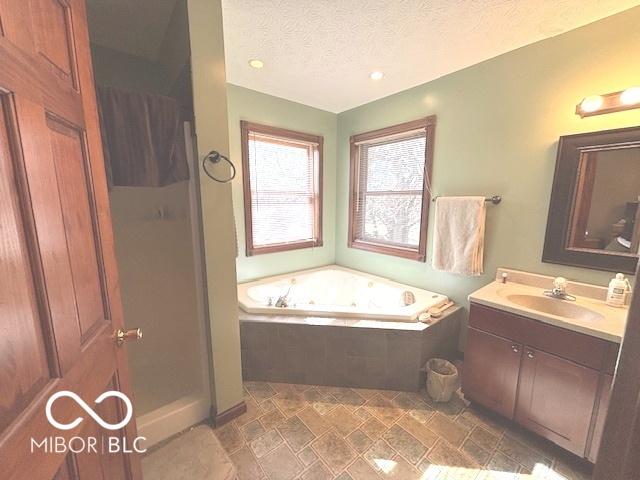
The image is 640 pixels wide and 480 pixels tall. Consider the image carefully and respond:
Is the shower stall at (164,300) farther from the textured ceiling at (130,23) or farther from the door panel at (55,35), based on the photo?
the textured ceiling at (130,23)

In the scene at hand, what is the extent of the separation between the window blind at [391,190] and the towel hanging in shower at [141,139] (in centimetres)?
202

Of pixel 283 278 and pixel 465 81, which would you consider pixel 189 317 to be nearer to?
pixel 283 278

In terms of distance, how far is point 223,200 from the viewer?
5.00 ft

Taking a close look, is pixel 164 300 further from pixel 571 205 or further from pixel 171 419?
pixel 571 205

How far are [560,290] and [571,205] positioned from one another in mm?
549

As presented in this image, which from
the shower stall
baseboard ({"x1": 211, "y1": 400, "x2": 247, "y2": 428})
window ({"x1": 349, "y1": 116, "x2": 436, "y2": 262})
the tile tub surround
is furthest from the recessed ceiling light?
baseboard ({"x1": 211, "y1": 400, "x2": 247, "y2": 428})

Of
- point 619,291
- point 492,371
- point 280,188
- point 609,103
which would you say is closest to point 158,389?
point 280,188

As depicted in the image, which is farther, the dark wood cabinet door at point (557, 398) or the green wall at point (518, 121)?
the green wall at point (518, 121)

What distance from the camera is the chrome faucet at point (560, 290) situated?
1641mm

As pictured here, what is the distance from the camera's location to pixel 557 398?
1395mm

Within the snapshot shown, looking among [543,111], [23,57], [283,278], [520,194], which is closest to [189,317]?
[283,278]

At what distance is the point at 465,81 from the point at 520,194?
1007 millimetres

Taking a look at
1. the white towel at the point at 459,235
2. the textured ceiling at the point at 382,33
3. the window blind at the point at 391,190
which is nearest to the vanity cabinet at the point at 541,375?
the white towel at the point at 459,235

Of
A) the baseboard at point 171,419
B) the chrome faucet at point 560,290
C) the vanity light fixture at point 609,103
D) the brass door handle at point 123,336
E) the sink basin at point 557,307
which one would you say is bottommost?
the baseboard at point 171,419
